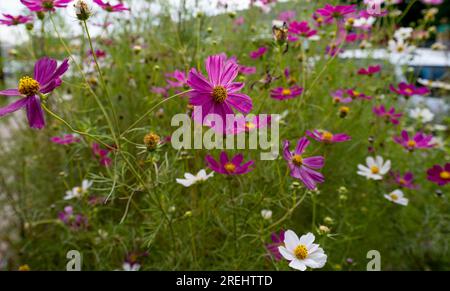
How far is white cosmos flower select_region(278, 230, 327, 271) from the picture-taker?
56 centimetres

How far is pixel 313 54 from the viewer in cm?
139

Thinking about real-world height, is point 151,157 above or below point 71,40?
below

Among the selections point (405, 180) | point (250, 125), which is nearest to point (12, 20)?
point (250, 125)

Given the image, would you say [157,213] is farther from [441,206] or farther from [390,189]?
[441,206]

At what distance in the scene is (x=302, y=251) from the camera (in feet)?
1.89

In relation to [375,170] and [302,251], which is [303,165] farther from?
[375,170]

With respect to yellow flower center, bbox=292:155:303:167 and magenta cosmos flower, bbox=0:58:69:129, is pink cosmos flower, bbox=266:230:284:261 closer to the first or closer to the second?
yellow flower center, bbox=292:155:303:167

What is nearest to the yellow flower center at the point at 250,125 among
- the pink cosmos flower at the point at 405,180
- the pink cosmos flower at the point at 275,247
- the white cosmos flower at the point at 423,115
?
the pink cosmos flower at the point at 275,247

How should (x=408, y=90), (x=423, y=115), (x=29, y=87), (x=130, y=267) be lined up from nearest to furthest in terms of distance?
(x=29, y=87) → (x=130, y=267) → (x=408, y=90) → (x=423, y=115)

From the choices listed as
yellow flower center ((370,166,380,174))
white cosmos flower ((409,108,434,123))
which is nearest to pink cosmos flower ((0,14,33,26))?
yellow flower center ((370,166,380,174))
